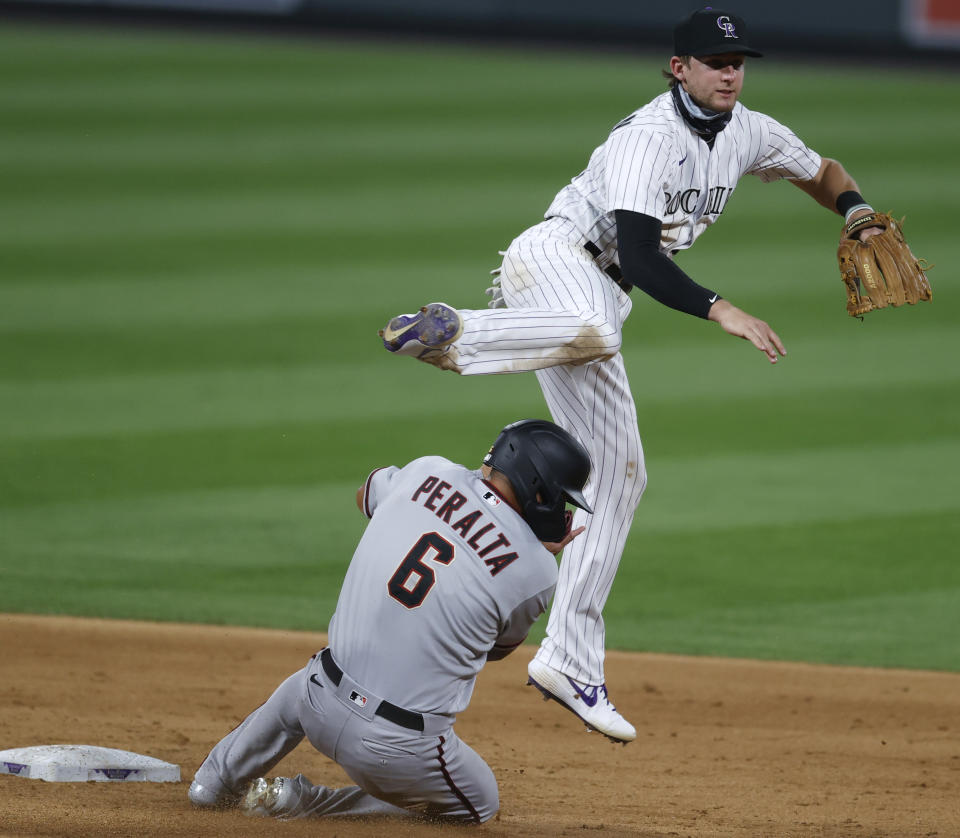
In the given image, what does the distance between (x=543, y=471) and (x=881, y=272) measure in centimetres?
148

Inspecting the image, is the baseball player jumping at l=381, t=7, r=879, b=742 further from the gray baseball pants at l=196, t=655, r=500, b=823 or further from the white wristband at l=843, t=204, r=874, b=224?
the gray baseball pants at l=196, t=655, r=500, b=823

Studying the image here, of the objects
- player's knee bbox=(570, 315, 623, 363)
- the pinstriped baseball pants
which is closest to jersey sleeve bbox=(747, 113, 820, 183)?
the pinstriped baseball pants

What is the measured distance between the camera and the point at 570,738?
562 centimetres

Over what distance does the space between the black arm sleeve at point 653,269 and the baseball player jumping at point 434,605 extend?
557 mm

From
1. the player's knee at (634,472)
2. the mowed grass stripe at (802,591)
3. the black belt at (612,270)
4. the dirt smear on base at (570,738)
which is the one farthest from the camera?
the mowed grass stripe at (802,591)

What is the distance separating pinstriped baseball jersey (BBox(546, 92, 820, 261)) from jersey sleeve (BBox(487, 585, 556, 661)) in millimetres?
1242

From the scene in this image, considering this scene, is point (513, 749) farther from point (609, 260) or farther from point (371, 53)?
point (371, 53)

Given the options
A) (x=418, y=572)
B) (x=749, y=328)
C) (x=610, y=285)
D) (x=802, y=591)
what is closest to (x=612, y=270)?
(x=610, y=285)

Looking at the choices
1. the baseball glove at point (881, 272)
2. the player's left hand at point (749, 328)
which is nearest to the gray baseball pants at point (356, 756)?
the player's left hand at point (749, 328)

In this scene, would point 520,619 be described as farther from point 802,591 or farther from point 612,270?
point 802,591

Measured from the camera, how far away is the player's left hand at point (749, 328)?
414cm

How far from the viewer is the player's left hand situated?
4.14 metres

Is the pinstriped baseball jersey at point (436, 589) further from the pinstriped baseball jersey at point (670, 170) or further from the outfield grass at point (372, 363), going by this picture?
the outfield grass at point (372, 363)

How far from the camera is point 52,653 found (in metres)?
6.07
